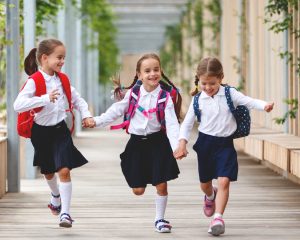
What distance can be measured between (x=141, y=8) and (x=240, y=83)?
595 inches

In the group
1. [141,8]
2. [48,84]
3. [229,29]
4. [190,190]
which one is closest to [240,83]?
[229,29]

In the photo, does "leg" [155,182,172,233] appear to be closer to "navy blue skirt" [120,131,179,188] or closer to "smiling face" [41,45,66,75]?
"navy blue skirt" [120,131,179,188]

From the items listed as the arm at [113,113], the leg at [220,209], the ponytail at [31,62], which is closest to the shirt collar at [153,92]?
the arm at [113,113]

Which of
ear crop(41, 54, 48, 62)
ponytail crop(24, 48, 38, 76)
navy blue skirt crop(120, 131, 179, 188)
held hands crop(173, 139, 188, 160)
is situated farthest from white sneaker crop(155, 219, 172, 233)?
ponytail crop(24, 48, 38, 76)

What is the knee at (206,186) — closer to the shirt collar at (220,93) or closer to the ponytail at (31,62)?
the shirt collar at (220,93)

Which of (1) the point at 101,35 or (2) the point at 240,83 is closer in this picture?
(2) the point at 240,83

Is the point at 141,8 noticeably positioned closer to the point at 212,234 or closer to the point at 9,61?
the point at 9,61

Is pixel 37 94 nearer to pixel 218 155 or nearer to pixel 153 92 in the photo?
pixel 153 92

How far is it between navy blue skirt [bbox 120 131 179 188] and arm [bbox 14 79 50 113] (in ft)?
1.97

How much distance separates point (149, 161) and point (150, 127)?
0.22m

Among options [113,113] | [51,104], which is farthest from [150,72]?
[51,104]

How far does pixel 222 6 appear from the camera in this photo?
1978 centimetres

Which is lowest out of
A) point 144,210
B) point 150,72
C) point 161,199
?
point 144,210

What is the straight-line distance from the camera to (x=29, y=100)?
20.9 feet
